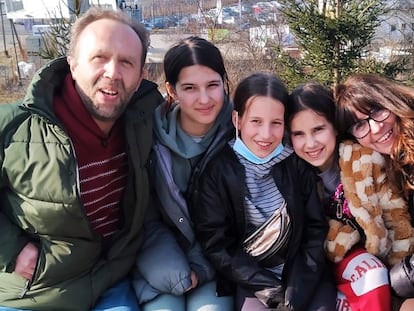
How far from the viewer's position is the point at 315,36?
29.3 feet

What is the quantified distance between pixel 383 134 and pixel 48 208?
1.43m

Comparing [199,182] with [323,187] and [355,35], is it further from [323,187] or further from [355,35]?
[355,35]

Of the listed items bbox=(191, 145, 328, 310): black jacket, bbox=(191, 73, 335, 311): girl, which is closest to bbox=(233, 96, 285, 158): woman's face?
bbox=(191, 73, 335, 311): girl

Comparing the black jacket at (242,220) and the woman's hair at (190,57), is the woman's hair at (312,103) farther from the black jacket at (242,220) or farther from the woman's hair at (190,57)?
the woman's hair at (190,57)

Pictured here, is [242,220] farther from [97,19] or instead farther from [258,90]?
[97,19]

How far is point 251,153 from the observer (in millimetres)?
2248

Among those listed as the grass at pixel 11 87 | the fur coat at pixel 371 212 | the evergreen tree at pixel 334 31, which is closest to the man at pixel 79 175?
the fur coat at pixel 371 212

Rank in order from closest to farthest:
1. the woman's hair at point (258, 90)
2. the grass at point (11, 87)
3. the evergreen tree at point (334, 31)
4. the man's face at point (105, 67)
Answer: the man's face at point (105, 67) < the woman's hair at point (258, 90) < the evergreen tree at point (334, 31) < the grass at point (11, 87)

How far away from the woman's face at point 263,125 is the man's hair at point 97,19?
547mm

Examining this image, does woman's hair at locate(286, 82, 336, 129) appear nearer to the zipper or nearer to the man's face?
the man's face

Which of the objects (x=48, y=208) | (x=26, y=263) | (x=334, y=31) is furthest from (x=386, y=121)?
(x=334, y=31)

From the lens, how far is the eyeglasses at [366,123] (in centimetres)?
220

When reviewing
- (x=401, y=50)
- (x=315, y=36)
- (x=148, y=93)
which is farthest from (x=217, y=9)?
(x=148, y=93)

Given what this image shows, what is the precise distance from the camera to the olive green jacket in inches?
79.2
